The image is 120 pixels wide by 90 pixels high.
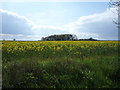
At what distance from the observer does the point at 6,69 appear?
5.50 m

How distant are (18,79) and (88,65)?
2864mm

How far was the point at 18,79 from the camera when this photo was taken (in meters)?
4.73

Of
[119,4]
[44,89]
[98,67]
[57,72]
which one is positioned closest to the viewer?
[44,89]

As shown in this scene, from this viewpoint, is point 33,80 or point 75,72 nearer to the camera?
point 33,80

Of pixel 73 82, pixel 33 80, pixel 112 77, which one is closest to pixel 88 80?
pixel 73 82

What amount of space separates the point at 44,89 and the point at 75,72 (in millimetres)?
1422

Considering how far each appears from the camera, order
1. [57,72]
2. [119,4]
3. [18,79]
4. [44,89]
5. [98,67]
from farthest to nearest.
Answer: [119,4] < [98,67] < [57,72] < [18,79] < [44,89]

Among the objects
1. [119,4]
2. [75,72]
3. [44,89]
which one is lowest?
[44,89]

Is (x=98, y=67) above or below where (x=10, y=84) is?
above

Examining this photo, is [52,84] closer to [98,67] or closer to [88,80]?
[88,80]

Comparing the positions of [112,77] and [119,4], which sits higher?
[119,4]

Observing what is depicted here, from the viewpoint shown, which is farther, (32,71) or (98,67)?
(98,67)

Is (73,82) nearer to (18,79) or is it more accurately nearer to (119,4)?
(18,79)

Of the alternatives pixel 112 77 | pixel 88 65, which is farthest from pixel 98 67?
pixel 112 77
